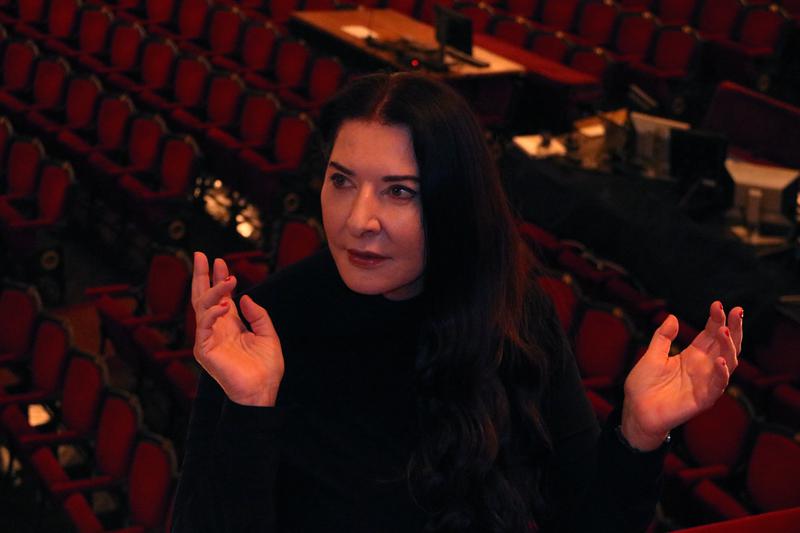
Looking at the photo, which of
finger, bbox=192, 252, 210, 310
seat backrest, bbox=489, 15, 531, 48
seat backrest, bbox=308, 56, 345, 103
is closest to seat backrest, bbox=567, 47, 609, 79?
seat backrest, bbox=489, 15, 531, 48

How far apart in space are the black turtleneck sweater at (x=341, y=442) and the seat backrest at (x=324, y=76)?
13.9 feet

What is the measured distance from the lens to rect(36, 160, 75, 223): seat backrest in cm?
410

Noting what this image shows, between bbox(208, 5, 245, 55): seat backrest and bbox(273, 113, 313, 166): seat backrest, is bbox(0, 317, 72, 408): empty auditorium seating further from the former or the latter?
A: bbox(208, 5, 245, 55): seat backrest

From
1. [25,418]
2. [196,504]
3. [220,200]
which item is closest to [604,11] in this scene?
[220,200]

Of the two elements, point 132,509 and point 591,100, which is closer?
point 132,509

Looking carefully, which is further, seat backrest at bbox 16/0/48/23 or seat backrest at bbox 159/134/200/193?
seat backrest at bbox 16/0/48/23

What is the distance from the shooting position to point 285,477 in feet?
3.23

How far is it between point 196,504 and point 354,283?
226mm

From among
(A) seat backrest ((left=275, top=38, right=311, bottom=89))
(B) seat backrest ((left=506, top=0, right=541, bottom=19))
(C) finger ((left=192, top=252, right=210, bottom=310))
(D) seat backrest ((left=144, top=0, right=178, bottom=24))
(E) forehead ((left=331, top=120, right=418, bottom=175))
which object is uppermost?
(E) forehead ((left=331, top=120, right=418, bottom=175))

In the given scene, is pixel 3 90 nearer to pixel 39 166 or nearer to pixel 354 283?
pixel 39 166

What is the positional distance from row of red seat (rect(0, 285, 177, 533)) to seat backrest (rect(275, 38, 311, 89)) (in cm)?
238

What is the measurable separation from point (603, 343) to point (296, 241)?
42.9 inches

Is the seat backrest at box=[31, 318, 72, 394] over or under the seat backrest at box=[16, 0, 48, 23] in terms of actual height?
under

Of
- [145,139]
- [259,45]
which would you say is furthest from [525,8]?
[145,139]
